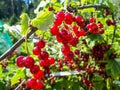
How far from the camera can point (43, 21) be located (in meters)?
1.30

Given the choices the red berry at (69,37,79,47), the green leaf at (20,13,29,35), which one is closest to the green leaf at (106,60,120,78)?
the red berry at (69,37,79,47)

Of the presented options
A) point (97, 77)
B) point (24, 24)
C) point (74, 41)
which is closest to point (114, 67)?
point (97, 77)

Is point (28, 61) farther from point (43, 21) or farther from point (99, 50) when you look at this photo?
point (99, 50)

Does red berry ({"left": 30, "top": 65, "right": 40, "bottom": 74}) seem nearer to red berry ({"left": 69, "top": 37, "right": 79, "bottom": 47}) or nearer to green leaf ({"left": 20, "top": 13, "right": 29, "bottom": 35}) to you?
green leaf ({"left": 20, "top": 13, "right": 29, "bottom": 35})

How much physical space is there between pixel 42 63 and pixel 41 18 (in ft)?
0.57

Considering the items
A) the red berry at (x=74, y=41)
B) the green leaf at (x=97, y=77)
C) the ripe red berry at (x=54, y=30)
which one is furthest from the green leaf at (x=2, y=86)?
the ripe red berry at (x=54, y=30)

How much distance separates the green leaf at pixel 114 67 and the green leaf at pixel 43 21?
0.64m

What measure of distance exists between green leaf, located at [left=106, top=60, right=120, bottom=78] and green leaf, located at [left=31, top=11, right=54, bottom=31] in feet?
2.09

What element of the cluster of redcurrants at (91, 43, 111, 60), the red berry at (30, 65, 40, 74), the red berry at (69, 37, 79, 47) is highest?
the red berry at (69, 37, 79, 47)

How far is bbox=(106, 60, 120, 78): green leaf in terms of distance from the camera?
6.13 feet

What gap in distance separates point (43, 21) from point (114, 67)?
2.32 ft

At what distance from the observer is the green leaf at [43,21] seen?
127 cm

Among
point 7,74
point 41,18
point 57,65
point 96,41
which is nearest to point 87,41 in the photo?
point 96,41

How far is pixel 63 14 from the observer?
1.44m
